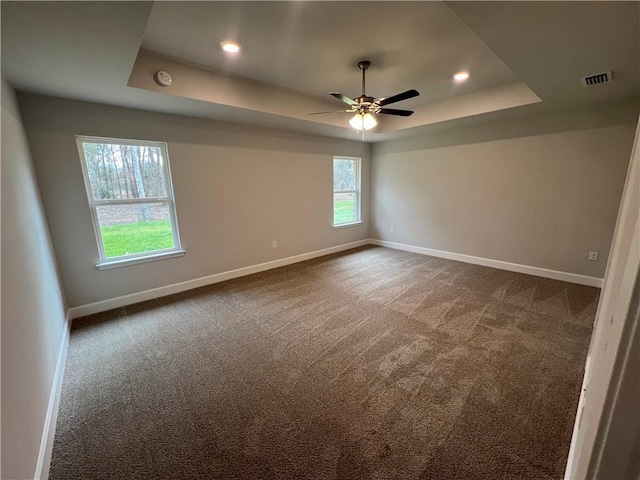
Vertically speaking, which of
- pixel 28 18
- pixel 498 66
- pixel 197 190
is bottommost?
pixel 197 190

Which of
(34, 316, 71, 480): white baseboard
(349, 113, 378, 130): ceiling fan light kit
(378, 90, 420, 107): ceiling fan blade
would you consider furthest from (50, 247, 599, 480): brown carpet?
(378, 90, 420, 107): ceiling fan blade

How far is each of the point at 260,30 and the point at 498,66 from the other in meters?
2.52

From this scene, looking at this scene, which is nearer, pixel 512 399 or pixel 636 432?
pixel 636 432

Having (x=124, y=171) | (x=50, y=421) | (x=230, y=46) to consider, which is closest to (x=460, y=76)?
(x=230, y=46)

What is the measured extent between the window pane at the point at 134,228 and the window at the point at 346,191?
10.3ft

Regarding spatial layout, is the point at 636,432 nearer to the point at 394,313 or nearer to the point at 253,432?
the point at 253,432

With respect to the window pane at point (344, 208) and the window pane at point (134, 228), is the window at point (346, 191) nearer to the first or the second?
the window pane at point (344, 208)

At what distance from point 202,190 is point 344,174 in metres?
3.01

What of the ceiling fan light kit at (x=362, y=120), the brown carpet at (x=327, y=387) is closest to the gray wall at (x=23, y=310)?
the brown carpet at (x=327, y=387)

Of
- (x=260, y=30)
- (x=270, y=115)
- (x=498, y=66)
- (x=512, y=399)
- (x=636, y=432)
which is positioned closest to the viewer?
(x=636, y=432)

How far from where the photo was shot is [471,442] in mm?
1526

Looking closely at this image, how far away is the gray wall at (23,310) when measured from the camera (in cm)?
117

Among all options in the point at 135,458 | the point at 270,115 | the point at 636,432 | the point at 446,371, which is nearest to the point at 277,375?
the point at 135,458

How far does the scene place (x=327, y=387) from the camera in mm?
1946
